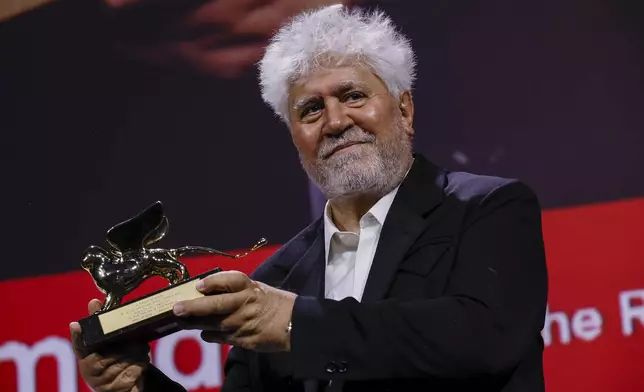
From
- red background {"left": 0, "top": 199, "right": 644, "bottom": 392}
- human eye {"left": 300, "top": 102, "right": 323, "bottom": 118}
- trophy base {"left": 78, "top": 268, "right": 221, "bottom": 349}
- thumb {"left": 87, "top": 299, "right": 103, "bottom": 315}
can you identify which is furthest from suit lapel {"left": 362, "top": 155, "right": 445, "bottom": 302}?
red background {"left": 0, "top": 199, "right": 644, "bottom": 392}

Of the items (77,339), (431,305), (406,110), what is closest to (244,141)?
(406,110)

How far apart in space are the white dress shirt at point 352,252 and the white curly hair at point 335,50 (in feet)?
0.77

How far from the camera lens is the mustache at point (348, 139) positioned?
167 cm

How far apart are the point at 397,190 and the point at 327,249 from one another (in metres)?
0.17

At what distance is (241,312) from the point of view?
126cm

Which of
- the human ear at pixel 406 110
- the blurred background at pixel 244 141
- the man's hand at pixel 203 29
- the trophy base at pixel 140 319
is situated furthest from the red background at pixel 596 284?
the trophy base at pixel 140 319

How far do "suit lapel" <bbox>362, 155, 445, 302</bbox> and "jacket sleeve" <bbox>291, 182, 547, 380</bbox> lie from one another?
0.37 ft

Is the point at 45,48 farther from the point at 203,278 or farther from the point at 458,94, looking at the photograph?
the point at 203,278

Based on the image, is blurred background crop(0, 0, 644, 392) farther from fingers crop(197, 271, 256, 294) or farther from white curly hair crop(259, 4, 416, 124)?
fingers crop(197, 271, 256, 294)

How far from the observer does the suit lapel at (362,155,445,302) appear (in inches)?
59.0

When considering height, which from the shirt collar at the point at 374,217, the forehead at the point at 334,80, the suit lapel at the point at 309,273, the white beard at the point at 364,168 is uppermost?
the forehead at the point at 334,80

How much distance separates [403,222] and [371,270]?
11cm

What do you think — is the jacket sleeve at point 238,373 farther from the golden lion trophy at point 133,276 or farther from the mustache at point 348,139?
the mustache at point 348,139

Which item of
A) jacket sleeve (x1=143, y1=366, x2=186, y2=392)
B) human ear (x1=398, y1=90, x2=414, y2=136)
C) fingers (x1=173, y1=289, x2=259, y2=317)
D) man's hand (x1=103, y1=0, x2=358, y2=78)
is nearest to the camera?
fingers (x1=173, y1=289, x2=259, y2=317)
